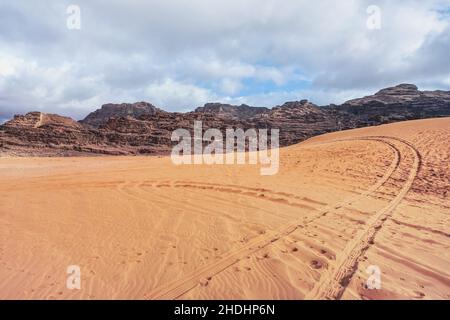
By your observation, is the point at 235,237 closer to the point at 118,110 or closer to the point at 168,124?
the point at 168,124

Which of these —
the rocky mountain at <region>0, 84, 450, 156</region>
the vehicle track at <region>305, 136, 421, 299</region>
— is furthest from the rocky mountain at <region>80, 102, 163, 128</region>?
the vehicle track at <region>305, 136, 421, 299</region>

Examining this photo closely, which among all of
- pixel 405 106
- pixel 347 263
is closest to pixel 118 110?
pixel 405 106

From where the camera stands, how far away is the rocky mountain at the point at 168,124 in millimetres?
49631

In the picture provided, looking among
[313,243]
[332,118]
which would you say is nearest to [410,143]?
[313,243]

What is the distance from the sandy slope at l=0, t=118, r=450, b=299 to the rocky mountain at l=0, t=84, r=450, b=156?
127 feet

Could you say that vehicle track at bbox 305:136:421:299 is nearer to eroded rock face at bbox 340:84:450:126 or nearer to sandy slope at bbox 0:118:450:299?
sandy slope at bbox 0:118:450:299

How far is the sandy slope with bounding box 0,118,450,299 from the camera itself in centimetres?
436

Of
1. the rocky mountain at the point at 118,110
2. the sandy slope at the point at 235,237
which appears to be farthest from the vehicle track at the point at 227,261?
the rocky mountain at the point at 118,110

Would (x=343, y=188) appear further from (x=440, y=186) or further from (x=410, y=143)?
(x=410, y=143)

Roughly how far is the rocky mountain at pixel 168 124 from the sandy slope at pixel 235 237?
38756 millimetres

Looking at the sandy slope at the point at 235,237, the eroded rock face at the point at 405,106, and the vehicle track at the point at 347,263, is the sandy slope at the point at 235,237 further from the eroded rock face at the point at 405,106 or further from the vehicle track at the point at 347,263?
the eroded rock face at the point at 405,106
